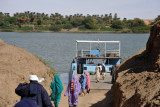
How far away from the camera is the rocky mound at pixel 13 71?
11.4 m

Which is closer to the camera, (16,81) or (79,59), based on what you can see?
(16,81)

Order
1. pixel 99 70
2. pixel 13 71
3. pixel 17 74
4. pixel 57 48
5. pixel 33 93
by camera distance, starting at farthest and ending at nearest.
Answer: pixel 57 48 → pixel 99 70 → pixel 13 71 → pixel 17 74 → pixel 33 93

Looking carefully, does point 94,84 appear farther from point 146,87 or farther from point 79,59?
point 146,87

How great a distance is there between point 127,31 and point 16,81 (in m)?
120

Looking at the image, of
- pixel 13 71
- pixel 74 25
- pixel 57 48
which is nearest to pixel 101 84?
pixel 13 71

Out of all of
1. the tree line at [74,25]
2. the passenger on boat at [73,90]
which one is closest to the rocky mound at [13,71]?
the passenger on boat at [73,90]

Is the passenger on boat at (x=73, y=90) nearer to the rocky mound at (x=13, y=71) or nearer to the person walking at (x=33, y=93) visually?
the rocky mound at (x=13, y=71)

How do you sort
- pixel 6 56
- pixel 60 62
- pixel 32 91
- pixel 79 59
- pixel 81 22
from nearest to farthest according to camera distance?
pixel 32 91 → pixel 6 56 → pixel 79 59 → pixel 60 62 → pixel 81 22

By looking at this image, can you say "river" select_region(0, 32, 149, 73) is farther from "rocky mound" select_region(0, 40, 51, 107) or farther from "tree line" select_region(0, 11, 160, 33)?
"tree line" select_region(0, 11, 160, 33)

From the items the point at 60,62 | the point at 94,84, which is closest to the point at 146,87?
the point at 94,84

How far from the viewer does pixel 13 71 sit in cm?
1350

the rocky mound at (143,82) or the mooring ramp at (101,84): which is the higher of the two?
the rocky mound at (143,82)

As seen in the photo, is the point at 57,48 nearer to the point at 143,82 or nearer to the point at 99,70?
the point at 99,70

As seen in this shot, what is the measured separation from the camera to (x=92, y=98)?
1555 cm
